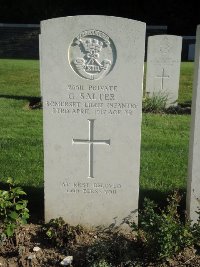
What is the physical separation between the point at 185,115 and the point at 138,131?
5.45 metres

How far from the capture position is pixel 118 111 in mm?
3668

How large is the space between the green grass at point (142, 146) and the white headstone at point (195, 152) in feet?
3.30

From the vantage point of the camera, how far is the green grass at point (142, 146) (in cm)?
514

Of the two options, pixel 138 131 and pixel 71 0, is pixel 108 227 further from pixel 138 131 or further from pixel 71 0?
pixel 71 0

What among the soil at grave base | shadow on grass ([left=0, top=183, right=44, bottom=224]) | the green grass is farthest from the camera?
the green grass

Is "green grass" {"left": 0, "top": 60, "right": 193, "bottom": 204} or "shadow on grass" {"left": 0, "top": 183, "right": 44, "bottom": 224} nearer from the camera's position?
"shadow on grass" {"left": 0, "top": 183, "right": 44, "bottom": 224}

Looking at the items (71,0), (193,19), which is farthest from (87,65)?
(71,0)

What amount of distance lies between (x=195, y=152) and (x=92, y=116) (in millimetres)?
937

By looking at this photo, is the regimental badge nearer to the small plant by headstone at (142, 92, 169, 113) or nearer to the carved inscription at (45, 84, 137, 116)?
the carved inscription at (45, 84, 137, 116)

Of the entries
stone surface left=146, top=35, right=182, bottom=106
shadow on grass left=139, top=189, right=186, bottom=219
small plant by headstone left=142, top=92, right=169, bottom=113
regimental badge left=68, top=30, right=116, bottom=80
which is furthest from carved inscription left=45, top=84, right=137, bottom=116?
stone surface left=146, top=35, right=182, bottom=106

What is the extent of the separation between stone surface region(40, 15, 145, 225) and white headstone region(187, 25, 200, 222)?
1.50 ft

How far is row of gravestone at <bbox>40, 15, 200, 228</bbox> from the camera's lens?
3527 mm

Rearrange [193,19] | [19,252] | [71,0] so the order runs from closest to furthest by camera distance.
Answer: [19,252]
[193,19]
[71,0]

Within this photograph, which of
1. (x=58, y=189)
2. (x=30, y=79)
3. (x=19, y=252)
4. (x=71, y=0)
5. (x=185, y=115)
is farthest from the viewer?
(x=71, y=0)
